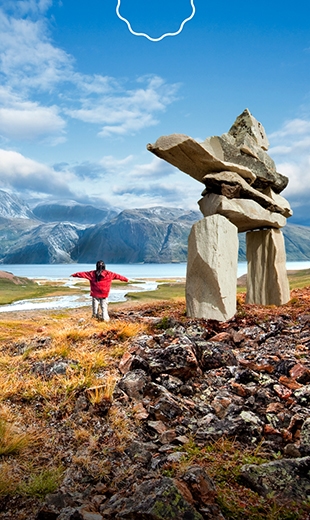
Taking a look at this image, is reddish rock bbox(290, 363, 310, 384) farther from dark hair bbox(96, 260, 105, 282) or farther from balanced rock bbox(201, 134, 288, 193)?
balanced rock bbox(201, 134, 288, 193)

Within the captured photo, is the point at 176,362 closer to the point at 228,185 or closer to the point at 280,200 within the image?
the point at 228,185

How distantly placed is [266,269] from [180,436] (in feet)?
31.8

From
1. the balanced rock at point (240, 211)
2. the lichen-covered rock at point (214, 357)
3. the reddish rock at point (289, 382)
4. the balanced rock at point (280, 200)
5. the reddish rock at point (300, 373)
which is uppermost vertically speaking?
the balanced rock at point (280, 200)

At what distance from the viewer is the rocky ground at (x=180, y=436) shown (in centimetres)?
308

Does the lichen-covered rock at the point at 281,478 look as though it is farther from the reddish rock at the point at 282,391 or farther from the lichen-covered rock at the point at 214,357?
the lichen-covered rock at the point at 214,357

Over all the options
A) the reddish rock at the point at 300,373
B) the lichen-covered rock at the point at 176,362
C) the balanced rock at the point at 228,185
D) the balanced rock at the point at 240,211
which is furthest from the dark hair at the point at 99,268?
the reddish rock at the point at 300,373

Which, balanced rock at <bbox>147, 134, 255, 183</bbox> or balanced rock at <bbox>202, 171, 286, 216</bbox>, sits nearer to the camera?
balanced rock at <bbox>147, 134, 255, 183</bbox>

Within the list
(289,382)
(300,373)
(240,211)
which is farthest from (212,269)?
(289,382)

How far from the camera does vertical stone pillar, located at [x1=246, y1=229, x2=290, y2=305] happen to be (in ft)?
42.2

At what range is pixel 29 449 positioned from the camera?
4250 mm

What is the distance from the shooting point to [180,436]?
14.4ft

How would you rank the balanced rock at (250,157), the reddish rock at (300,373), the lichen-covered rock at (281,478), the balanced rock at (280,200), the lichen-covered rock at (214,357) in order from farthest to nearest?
the balanced rock at (280,200), the balanced rock at (250,157), the lichen-covered rock at (214,357), the reddish rock at (300,373), the lichen-covered rock at (281,478)

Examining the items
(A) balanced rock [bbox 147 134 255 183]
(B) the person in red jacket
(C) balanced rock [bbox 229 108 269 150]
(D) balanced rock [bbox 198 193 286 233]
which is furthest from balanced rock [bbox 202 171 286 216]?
(B) the person in red jacket

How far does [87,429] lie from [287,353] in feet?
14.1
